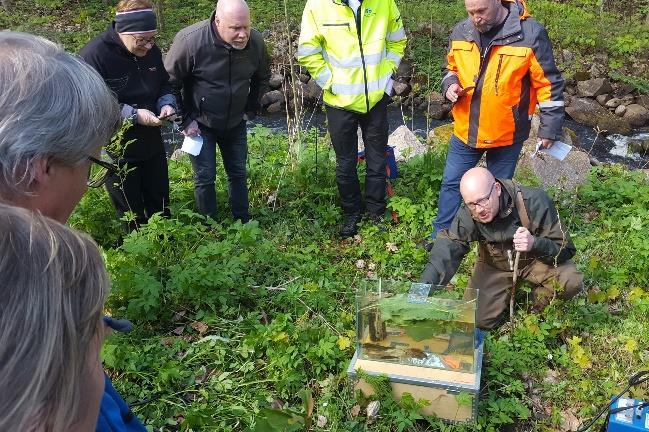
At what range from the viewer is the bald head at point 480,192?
3631 millimetres

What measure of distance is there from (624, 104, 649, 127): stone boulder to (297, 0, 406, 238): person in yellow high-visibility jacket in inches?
286

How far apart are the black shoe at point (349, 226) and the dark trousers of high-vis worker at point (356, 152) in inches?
1.7

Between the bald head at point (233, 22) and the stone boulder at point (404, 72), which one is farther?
the stone boulder at point (404, 72)

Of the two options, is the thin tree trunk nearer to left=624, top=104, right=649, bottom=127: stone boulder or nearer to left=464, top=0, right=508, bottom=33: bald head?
left=464, top=0, right=508, bottom=33: bald head

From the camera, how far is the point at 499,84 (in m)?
4.34

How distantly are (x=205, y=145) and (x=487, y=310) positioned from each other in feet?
8.56

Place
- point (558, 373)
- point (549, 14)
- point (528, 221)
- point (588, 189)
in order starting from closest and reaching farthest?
1. point (558, 373)
2. point (528, 221)
3. point (588, 189)
4. point (549, 14)

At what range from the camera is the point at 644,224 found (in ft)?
16.3

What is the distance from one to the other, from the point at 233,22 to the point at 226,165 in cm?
132

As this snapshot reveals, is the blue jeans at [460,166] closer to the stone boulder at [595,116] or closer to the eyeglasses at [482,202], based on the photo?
the eyeglasses at [482,202]

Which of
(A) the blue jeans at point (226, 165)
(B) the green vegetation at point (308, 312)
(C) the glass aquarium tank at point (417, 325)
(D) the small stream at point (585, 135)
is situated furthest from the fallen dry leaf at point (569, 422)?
(D) the small stream at point (585, 135)

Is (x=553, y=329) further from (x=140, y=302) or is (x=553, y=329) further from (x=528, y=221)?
(x=140, y=302)

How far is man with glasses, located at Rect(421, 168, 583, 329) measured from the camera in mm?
3734

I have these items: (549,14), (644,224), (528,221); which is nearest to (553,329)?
(528,221)
